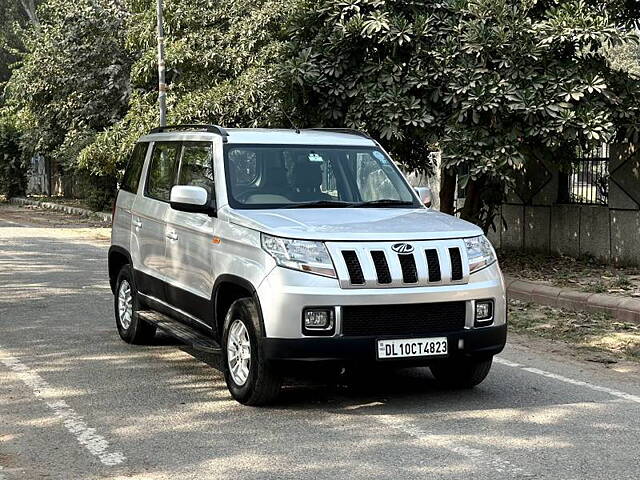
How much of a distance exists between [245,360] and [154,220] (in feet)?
6.66

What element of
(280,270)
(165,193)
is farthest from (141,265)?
(280,270)

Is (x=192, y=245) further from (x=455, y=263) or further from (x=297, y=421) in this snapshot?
(x=455, y=263)

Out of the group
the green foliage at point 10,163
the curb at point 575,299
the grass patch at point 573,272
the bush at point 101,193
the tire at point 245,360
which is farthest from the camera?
the green foliage at point 10,163

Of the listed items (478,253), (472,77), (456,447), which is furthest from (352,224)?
(472,77)

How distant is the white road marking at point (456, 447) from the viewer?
208 inches

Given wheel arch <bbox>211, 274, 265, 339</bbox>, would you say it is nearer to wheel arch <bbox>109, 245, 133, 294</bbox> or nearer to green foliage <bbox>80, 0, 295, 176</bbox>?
wheel arch <bbox>109, 245, 133, 294</bbox>

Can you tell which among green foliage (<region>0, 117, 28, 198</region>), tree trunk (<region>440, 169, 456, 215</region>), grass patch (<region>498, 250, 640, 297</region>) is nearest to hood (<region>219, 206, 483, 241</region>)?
grass patch (<region>498, 250, 640, 297</region>)

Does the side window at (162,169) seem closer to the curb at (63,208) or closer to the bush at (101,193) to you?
the curb at (63,208)

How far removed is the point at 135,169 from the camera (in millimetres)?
9203

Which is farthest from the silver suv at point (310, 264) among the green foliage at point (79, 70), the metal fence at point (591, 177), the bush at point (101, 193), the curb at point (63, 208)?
the bush at point (101, 193)

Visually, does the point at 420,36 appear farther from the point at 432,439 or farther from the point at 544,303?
the point at 432,439

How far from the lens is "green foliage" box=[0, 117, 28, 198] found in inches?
1469

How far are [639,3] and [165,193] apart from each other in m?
9.06

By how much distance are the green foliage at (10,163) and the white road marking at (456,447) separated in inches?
1272
